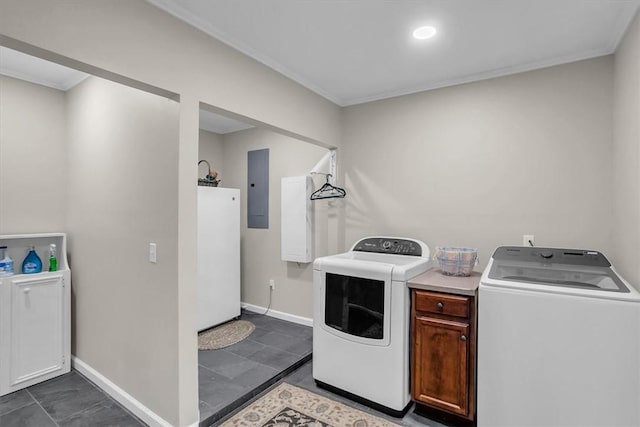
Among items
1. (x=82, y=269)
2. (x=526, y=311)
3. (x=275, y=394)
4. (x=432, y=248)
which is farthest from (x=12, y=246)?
(x=526, y=311)

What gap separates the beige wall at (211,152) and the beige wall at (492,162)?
2120 millimetres

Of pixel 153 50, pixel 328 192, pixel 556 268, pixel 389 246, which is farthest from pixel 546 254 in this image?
pixel 153 50

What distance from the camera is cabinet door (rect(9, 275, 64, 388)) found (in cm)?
245

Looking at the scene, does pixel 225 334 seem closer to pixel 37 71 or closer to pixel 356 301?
pixel 356 301

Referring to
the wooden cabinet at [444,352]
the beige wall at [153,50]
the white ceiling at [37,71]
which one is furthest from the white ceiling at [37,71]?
the wooden cabinet at [444,352]

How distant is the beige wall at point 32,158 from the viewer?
2674 millimetres

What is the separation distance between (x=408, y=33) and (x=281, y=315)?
3161mm

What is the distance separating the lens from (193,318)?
74.6 inches

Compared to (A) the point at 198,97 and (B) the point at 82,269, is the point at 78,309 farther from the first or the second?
(A) the point at 198,97

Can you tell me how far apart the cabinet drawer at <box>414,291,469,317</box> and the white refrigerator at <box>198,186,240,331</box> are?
7.73ft

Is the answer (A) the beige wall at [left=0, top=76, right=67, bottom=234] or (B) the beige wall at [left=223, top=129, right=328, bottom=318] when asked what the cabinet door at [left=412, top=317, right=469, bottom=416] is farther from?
(A) the beige wall at [left=0, top=76, right=67, bottom=234]

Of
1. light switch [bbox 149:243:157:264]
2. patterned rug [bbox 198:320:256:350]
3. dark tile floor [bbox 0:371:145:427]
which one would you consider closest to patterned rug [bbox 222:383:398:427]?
dark tile floor [bbox 0:371:145:427]

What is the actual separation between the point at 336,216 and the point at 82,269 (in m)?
2.30

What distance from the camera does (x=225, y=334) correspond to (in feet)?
11.2
